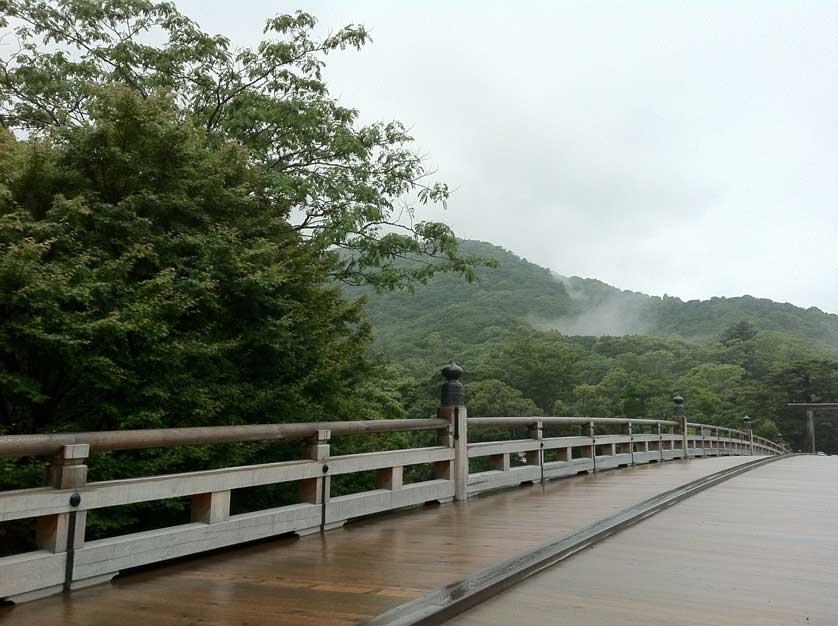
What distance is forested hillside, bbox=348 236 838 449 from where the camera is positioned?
210ft

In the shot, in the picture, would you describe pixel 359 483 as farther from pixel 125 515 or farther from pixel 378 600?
pixel 378 600

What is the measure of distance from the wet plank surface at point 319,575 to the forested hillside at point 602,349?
25.5 meters

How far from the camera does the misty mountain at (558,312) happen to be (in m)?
84.3

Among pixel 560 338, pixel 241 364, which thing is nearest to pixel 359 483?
pixel 241 364

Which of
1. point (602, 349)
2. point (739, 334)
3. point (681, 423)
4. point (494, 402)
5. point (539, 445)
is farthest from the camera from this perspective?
point (739, 334)

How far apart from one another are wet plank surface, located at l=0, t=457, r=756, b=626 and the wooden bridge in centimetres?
1

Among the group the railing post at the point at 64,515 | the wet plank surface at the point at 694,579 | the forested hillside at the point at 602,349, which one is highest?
the forested hillside at the point at 602,349

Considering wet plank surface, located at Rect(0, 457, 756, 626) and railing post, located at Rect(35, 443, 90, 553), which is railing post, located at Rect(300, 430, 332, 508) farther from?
railing post, located at Rect(35, 443, 90, 553)

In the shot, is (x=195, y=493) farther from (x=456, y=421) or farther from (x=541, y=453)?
(x=541, y=453)

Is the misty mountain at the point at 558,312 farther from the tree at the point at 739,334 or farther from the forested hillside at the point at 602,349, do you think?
the tree at the point at 739,334

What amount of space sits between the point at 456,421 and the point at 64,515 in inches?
172

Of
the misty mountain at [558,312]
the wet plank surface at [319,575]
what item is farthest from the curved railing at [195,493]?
the misty mountain at [558,312]

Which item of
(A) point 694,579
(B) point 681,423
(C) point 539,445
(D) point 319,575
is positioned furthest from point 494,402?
(D) point 319,575

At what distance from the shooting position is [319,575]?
13.0 ft
